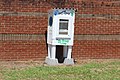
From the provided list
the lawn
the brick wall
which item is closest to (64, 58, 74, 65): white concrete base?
the lawn

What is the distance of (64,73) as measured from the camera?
1101cm

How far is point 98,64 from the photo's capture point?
13.0 m

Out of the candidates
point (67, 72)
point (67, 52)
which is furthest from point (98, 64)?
point (67, 72)

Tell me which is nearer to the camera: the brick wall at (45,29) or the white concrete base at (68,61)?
the white concrete base at (68,61)

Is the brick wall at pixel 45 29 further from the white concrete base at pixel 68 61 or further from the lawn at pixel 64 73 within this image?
the lawn at pixel 64 73

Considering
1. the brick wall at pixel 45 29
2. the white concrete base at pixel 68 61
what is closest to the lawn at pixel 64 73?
the white concrete base at pixel 68 61

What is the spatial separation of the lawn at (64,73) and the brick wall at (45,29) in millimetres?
1582

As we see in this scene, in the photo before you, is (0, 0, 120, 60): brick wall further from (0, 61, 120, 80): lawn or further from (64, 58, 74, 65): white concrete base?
(0, 61, 120, 80): lawn

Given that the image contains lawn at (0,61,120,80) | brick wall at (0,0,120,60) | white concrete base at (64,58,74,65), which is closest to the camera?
lawn at (0,61,120,80)

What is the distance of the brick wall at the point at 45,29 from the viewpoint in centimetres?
1348

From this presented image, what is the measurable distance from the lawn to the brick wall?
1.58 metres

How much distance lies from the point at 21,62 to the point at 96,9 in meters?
3.72

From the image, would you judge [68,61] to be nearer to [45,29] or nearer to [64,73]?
[45,29]

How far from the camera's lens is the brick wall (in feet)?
44.2
